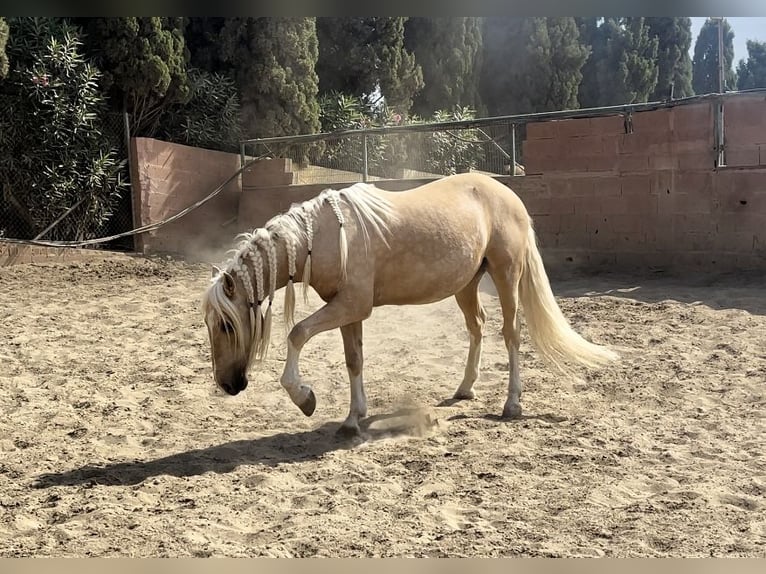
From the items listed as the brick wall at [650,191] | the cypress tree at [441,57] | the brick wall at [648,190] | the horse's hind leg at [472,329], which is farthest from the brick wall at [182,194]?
the cypress tree at [441,57]

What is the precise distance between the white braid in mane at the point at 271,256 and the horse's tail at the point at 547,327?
49.1 inches

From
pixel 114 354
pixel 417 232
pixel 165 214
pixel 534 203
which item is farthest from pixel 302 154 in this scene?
pixel 417 232

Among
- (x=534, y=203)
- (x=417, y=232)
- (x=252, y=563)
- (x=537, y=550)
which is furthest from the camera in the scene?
(x=534, y=203)

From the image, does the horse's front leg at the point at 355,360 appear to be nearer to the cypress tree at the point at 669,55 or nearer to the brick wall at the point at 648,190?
the brick wall at the point at 648,190

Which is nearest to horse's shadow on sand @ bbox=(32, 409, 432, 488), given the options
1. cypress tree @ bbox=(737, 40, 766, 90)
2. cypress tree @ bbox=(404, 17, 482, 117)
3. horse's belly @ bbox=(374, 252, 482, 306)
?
horse's belly @ bbox=(374, 252, 482, 306)

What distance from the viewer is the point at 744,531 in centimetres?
256

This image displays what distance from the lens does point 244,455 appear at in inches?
146

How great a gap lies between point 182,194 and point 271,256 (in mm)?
7000

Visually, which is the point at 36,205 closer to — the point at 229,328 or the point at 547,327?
the point at 229,328

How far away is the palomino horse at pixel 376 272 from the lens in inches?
146

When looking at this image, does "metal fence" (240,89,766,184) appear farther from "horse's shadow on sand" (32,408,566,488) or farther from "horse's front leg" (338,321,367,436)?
"horse's shadow on sand" (32,408,566,488)

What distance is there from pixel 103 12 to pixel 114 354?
5.12m

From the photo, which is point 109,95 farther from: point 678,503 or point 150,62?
point 678,503

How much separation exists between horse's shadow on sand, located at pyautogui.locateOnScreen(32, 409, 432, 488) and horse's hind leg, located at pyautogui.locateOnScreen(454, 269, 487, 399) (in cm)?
56
